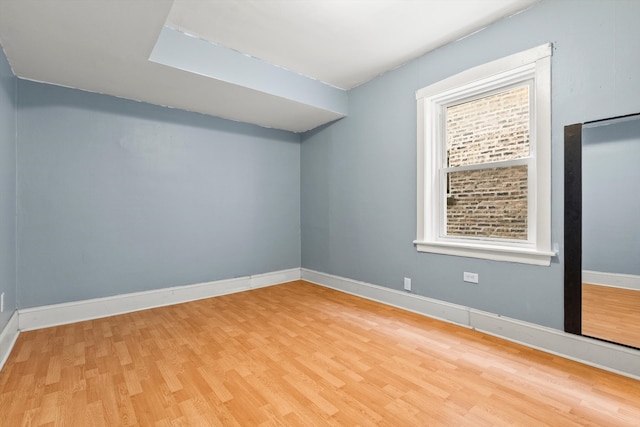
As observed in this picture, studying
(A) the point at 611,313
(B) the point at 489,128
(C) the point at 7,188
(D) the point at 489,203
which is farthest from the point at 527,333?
(C) the point at 7,188

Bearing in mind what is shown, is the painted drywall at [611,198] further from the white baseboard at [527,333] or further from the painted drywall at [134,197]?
the painted drywall at [134,197]

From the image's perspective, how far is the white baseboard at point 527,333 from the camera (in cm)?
194

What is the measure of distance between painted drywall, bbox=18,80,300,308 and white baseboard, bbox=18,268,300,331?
0.26 feet

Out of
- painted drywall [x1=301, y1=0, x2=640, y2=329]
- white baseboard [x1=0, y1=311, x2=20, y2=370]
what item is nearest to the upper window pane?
painted drywall [x1=301, y1=0, x2=640, y2=329]

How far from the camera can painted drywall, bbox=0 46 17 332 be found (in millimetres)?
2305

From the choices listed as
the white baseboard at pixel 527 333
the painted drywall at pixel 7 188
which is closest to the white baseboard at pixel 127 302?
the painted drywall at pixel 7 188

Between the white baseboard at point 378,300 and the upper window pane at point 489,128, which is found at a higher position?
the upper window pane at point 489,128

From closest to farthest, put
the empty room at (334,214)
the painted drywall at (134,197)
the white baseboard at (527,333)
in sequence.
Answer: the empty room at (334,214) < the white baseboard at (527,333) < the painted drywall at (134,197)

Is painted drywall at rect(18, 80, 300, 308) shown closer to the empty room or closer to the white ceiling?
the empty room

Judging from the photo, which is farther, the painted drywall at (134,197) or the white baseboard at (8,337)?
the painted drywall at (134,197)

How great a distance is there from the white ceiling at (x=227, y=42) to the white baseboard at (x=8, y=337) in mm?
2293

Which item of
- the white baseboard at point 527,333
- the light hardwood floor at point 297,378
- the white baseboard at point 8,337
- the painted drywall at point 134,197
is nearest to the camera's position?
the light hardwood floor at point 297,378

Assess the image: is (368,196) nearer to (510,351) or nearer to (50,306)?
(510,351)

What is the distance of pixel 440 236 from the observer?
10.2ft
